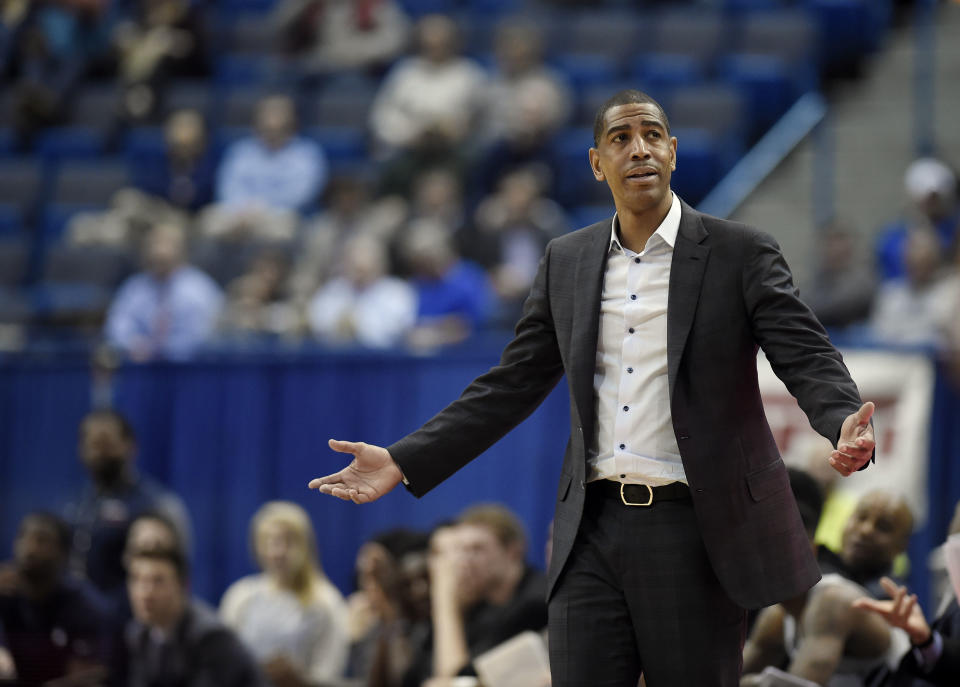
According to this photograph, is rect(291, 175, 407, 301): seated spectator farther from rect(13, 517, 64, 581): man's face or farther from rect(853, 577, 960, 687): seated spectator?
rect(853, 577, 960, 687): seated spectator

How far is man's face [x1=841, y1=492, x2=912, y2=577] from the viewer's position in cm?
509

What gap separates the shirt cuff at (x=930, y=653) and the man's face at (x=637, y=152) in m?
1.73

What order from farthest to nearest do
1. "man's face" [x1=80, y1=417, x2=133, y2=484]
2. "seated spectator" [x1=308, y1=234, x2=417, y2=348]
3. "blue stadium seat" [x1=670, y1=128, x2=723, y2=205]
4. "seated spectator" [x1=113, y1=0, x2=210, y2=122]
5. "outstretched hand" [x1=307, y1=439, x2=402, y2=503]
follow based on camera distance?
"seated spectator" [x1=113, y1=0, x2=210, y2=122]
"blue stadium seat" [x1=670, y1=128, x2=723, y2=205]
"seated spectator" [x1=308, y1=234, x2=417, y2=348]
"man's face" [x1=80, y1=417, x2=133, y2=484]
"outstretched hand" [x1=307, y1=439, x2=402, y2=503]

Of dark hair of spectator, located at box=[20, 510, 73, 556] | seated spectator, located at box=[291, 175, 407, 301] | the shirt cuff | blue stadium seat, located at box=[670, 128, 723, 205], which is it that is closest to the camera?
the shirt cuff

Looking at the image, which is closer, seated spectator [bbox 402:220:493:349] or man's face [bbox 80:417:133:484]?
man's face [bbox 80:417:133:484]

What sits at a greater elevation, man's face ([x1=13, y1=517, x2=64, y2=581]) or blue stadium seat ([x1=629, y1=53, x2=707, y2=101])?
blue stadium seat ([x1=629, y1=53, x2=707, y2=101])

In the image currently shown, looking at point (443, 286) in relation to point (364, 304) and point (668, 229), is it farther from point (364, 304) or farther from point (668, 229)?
point (668, 229)

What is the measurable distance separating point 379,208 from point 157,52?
377cm

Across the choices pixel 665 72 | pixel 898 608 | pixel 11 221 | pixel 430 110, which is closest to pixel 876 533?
pixel 898 608

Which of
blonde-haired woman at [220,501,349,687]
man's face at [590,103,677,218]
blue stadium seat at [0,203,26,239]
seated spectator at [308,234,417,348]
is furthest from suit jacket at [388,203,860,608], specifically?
blue stadium seat at [0,203,26,239]

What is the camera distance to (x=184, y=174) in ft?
40.7

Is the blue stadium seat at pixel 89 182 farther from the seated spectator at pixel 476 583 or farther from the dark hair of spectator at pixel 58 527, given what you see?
the seated spectator at pixel 476 583

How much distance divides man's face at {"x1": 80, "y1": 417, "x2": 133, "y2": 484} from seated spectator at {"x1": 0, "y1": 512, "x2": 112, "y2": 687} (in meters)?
0.88

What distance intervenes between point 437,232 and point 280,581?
2.86m
